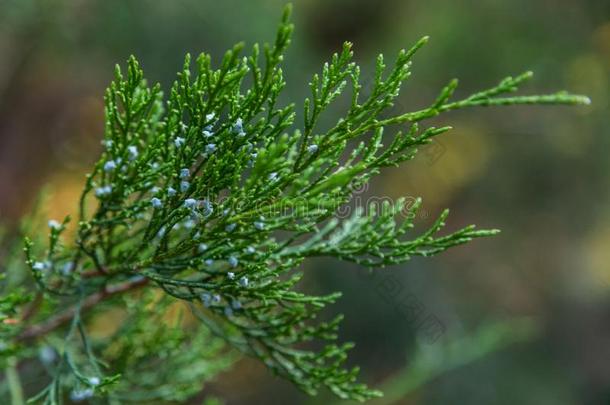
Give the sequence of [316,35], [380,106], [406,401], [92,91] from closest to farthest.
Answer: [380,106] < [406,401] < [316,35] < [92,91]

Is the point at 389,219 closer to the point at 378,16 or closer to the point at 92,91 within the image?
the point at 378,16

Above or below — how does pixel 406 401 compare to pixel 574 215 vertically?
below

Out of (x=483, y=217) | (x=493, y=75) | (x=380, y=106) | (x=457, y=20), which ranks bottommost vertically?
(x=380, y=106)

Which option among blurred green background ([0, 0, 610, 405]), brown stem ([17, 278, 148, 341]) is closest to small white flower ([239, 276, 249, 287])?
brown stem ([17, 278, 148, 341])

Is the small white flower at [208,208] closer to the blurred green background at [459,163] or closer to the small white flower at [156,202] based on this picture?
the small white flower at [156,202]

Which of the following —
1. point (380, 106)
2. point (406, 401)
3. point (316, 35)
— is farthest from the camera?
point (316, 35)

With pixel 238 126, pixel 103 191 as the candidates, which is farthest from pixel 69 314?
pixel 238 126

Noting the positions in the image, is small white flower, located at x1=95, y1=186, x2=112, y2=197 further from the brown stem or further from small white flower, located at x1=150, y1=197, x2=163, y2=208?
the brown stem

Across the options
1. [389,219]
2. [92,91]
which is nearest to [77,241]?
[389,219]
